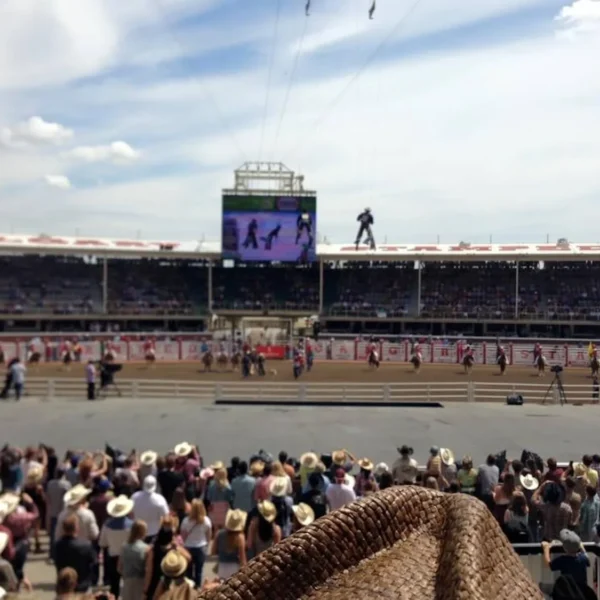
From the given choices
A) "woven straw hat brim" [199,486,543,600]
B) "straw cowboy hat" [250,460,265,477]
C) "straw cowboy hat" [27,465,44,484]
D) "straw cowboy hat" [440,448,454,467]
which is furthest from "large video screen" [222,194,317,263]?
"woven straw hat brim" [199,486,543,600]

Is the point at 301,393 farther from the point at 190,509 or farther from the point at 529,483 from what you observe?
the point at 190,509

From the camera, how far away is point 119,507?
299 inches

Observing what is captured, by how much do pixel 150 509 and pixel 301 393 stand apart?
1603 centimetres

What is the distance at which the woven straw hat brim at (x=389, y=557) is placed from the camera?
1.37 metres

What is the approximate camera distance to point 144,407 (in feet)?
72.3

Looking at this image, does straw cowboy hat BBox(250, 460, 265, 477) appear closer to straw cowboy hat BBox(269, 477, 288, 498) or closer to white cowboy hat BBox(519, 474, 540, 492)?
straw cowboy hat BBox(269, 477, 288, 498)

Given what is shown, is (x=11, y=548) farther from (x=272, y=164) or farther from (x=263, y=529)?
(x=272, y=164)

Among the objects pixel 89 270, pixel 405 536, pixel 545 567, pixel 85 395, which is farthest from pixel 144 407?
pixel 89 270

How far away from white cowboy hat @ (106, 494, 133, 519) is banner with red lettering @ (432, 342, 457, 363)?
35179mm

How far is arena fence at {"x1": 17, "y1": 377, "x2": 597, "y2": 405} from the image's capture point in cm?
2384

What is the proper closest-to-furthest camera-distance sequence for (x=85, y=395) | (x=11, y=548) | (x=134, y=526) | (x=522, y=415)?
(x=134, y=526)
(x=11, y=548)
(x=522, y=415)
(x=85, y=395)

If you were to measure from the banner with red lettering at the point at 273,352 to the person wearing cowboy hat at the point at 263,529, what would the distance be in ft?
113

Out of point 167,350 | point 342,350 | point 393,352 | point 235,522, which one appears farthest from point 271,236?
point 235,522

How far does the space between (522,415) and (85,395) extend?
48.3 feet
